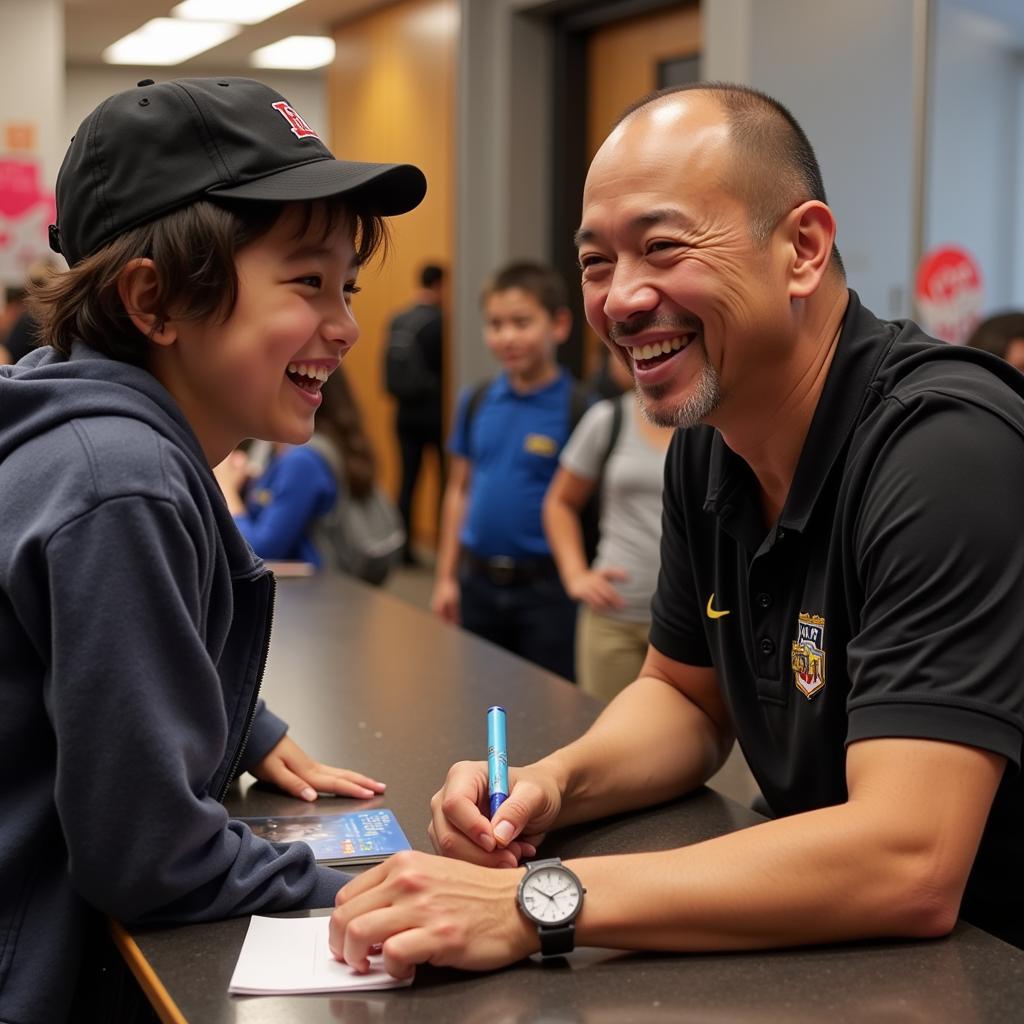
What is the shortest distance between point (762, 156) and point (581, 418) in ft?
7.87

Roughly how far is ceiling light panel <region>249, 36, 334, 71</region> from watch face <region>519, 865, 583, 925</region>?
→ 32.1 feet

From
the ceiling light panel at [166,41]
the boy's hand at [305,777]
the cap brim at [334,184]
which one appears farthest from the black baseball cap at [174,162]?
the ceiling light panel at [166,41]

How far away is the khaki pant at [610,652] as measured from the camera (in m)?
3.28

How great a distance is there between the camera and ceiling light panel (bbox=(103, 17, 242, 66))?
10.5m

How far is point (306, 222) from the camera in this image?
1.29 meters

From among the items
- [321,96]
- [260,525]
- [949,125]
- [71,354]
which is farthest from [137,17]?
[71,354]

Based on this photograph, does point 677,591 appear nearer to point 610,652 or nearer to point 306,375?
point 306,375

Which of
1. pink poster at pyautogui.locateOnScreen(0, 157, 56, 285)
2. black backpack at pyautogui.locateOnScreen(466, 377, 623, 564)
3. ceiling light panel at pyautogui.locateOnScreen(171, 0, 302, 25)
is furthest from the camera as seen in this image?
ceiling light panel at pyautogui.locateOnScreen(171, 0, 302, 25)

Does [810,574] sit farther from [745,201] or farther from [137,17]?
[137,17]

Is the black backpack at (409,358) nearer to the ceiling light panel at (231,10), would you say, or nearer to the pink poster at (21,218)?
the pink poster at (21,218)

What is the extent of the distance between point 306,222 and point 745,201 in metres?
0.46

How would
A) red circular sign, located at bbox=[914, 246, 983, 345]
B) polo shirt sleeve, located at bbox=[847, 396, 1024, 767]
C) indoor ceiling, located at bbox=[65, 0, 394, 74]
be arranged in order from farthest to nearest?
indoor ceiling, located at bbox=[65, 0, 394, 74]
red circular sign, located at bbox=[914, 246, 983, 345]
polo shirt sleeve, located at bbox=[847, 396, 1024, 767]

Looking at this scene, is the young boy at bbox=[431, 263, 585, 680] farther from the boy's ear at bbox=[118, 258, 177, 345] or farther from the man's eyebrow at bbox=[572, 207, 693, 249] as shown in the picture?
the boy's ear at bbox=[118, 258, 177, 345]

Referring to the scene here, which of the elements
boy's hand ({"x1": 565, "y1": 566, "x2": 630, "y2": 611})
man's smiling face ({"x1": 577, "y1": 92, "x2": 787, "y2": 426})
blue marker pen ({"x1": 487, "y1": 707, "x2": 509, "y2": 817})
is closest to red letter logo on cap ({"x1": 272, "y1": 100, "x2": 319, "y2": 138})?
man's smiling face ({"x1": 577, "y1": 92, "x2": 787, "y2": 426})
